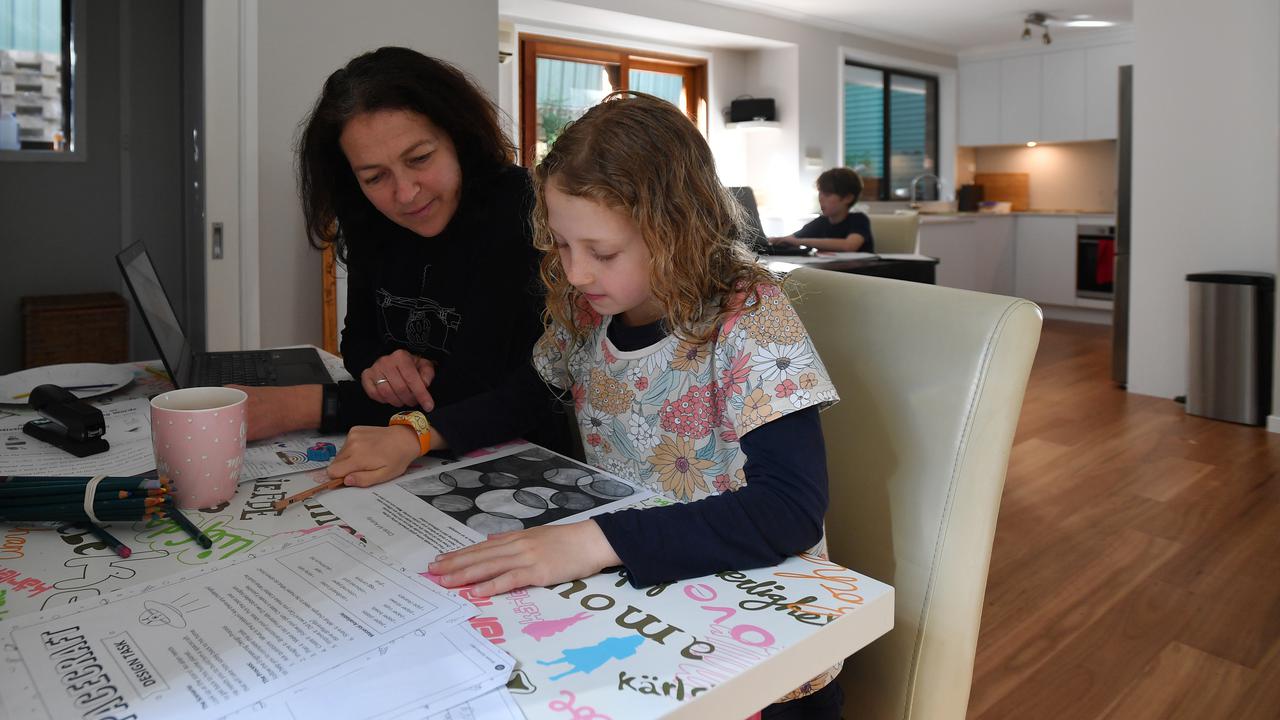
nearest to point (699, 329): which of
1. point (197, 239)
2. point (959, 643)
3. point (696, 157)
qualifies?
point (696, 157)

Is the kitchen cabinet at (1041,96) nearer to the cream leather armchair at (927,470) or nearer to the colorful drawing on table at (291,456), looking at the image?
the cream leather armchair at (927,470)

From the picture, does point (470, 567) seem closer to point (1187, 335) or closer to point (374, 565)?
point (374, 565)

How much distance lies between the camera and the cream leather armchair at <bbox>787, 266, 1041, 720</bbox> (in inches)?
36.7

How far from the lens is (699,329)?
0.98 meters

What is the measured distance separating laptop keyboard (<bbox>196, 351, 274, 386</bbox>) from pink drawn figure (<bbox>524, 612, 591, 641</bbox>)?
999 mm

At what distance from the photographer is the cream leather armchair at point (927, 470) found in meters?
0.93

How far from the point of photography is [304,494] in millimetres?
927

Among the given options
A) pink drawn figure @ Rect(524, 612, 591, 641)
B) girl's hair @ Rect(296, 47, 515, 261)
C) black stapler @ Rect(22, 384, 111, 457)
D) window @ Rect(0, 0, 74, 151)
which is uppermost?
window @ Rect(0, 0, 74, 151)

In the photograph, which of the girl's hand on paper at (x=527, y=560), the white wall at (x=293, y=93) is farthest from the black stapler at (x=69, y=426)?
the white wall at (x=293, y=93)

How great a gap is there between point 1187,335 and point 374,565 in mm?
4693

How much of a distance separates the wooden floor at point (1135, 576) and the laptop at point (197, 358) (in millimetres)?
1473

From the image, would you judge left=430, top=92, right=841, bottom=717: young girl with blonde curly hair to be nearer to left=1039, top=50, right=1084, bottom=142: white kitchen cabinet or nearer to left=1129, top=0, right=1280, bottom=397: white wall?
left=1129, top=0, right=1280, bottom=397: white wall

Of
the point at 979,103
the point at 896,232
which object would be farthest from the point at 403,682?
the point at 979,103

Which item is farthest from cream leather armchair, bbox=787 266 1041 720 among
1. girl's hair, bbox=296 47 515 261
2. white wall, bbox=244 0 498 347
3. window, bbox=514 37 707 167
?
window, bbox=514 37 707 167
